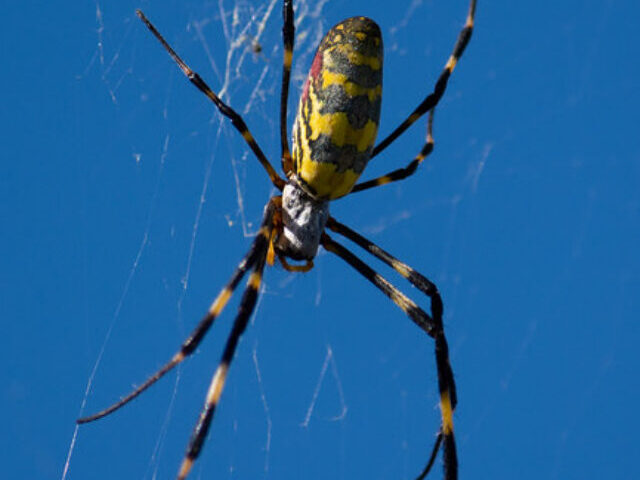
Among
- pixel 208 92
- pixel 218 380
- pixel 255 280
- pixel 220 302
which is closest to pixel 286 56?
pixel 208 92

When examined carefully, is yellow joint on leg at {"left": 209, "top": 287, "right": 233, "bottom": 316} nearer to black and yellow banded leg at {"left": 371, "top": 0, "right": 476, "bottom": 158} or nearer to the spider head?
the spider head

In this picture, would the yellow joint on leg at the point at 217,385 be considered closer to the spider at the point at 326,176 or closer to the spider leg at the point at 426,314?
the spider at the point at 326,176

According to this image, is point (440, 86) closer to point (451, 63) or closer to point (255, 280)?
point (451, 63)

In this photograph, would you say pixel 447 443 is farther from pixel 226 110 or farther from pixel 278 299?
pixel 278 299

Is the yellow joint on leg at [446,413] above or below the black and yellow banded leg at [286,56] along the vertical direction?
below

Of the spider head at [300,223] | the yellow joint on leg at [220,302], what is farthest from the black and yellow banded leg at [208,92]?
the yellow joint on leg at [220,302]

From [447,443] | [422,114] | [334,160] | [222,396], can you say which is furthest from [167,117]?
[447,443]
